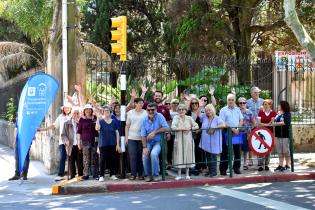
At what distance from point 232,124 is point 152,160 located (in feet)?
7.02

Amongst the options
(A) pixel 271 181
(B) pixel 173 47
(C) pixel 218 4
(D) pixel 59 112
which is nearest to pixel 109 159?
(D) pixel 59 112

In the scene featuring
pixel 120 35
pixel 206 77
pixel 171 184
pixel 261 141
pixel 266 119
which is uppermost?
pixel 120 35

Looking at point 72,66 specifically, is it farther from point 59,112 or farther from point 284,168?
point 284,168

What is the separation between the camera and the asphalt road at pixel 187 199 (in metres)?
9.42

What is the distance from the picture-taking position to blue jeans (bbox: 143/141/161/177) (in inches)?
460

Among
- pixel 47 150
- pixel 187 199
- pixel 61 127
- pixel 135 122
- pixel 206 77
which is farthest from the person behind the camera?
pixel 206 77

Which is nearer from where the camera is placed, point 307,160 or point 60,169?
point 60,169

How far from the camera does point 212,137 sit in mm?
12180

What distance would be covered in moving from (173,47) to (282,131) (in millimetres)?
15364

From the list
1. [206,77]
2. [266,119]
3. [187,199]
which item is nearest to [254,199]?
[187,199]

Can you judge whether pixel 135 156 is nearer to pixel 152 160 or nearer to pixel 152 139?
pixel 152 160

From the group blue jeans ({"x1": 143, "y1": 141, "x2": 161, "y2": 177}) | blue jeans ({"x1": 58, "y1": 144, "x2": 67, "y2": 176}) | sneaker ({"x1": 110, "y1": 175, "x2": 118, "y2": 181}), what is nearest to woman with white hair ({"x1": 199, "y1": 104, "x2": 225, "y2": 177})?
blue jeans ({"x1": 143, "y1": 141, "x2": 161, "y2": 177})

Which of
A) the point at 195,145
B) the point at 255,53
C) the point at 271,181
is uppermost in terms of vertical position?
the point at 255,53

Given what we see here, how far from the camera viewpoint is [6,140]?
19828 millimetres
